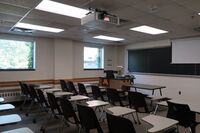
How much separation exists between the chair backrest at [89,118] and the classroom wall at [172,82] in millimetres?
5308

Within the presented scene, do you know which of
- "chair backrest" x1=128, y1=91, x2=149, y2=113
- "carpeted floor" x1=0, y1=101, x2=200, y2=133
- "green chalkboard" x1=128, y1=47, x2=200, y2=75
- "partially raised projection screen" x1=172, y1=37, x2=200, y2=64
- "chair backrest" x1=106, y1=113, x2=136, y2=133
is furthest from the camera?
"green chalkboard" x1=128, y1=47, x2=200, y2=75

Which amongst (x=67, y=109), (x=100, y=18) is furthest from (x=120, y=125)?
(x=100, y=18)

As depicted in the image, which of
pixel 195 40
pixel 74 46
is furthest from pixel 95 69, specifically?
pixel 195 40

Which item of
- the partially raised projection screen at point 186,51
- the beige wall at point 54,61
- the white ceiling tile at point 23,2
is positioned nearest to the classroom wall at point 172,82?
the partially raised projection screen at point 186,51

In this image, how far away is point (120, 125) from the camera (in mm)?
2105

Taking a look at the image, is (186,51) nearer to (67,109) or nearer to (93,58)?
(93,58)

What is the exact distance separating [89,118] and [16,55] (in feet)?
16.9

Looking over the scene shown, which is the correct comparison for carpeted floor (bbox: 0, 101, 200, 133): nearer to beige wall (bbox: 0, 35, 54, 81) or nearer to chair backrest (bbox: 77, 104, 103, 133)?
chair backrest (bbox: 77, 104, 103, 133)

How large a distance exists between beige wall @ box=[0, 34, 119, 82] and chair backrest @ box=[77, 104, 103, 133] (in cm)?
468

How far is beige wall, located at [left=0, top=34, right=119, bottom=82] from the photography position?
22.0 feet

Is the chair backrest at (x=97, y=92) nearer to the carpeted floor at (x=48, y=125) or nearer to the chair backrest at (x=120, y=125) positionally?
the carpeted floor at (x=48, y=125)

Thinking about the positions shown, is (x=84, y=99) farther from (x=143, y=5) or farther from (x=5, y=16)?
(x=5, y=16)

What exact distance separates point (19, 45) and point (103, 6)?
4631 mm

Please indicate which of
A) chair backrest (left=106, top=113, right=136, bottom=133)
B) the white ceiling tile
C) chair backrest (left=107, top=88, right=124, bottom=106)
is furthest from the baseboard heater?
chair backrest (left=106, top=113, right=136, bottom=133)
